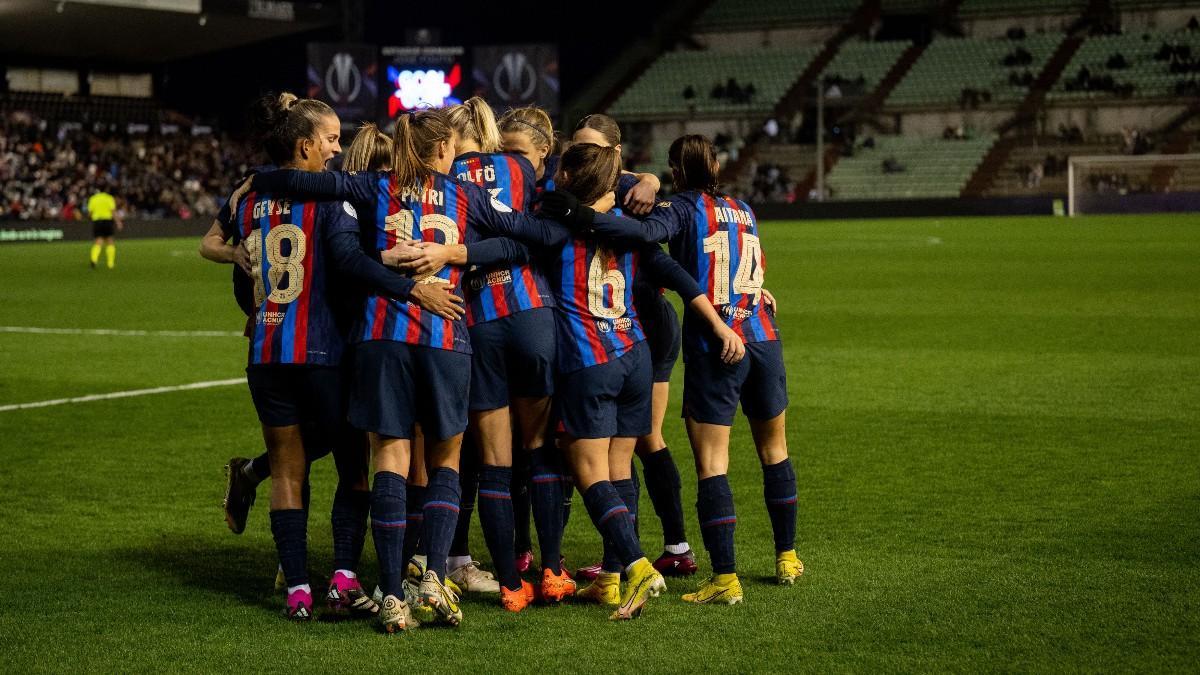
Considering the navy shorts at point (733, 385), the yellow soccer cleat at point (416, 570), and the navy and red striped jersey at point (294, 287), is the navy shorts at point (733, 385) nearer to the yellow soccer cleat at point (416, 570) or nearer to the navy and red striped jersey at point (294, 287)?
the yellow soccer cleat at point (416, 570)

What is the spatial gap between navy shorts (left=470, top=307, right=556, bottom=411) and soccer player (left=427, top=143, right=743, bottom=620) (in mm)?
97

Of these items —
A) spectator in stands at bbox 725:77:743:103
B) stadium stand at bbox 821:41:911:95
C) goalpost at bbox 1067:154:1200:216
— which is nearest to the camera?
goalpost at bbox 1067:154:1200:216

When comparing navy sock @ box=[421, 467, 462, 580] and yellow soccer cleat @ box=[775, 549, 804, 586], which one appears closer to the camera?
navy sock @ box=[421, 467, 462, 580]

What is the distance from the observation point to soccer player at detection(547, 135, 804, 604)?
5.96m

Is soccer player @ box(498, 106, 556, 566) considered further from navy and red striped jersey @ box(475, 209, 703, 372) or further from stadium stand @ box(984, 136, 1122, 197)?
stadium stand @ box(984, 136, 1122, 197)

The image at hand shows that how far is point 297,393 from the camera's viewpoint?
570 centimetres

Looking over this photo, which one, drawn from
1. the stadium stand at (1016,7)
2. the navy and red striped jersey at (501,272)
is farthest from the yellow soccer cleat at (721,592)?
the stadium stand at (1016,7)

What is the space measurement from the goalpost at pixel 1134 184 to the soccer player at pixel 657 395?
142 feet

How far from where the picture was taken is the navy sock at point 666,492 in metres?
6.44

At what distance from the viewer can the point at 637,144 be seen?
62.6 meters

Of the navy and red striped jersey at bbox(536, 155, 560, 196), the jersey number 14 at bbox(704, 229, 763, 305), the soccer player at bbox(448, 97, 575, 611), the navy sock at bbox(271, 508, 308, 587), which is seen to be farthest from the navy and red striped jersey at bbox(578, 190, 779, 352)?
the navy sock at bbox(271, 508, 308, 587)

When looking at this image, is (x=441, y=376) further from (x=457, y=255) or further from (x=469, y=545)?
(x=469, y=545)

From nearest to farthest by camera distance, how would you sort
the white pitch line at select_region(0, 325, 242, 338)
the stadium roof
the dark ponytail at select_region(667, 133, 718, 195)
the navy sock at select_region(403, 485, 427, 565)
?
1. the navy sock at select_region(403, 485, 427, 565)
2. the dark ponytail at select_region(667, 133, 718, 195)
3. the white pitch line at select_region(0, 325, 242, 338)
4. the stadium roof

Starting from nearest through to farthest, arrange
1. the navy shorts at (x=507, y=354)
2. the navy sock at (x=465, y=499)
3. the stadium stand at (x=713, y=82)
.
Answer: the navy shorts at (x=507, y=354), the navy sock at (x=465, y=499), the stadium stand at (x=713, y=82)
